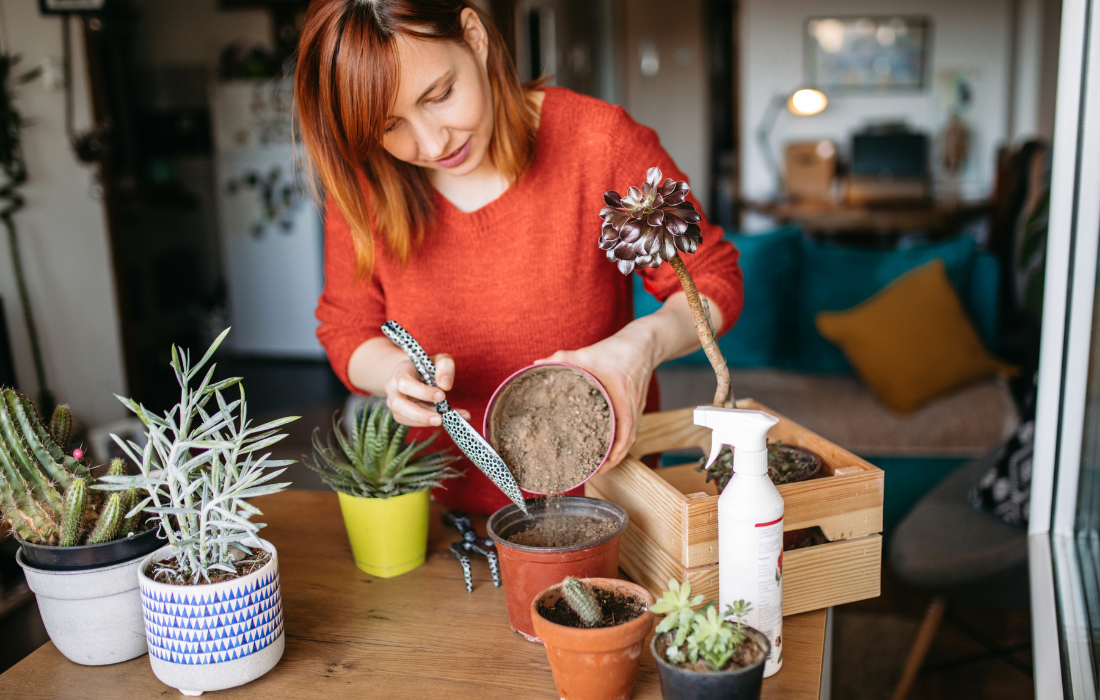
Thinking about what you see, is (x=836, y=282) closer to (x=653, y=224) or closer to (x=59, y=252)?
(x=653, y=224)

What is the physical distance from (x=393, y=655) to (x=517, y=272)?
0.56 meters

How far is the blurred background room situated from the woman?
16 centimetres

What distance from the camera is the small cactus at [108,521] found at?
2.63ft

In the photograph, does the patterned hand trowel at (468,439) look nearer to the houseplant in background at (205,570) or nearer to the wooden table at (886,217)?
the houseplant in background at (205,570)

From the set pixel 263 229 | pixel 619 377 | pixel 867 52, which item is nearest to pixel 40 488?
pixel 619 377

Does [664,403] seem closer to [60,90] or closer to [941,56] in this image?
[60,90]

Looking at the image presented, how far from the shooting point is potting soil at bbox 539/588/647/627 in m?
0.73

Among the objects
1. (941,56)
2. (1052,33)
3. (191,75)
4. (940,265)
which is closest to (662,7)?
(941,56)

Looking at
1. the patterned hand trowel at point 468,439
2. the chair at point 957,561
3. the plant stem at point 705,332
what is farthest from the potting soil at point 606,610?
the chair at point 957,561

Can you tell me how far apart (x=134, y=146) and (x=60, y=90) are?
1783 millimetres

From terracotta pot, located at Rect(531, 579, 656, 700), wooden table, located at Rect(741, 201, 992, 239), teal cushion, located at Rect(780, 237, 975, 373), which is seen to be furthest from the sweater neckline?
wooden table, located at Rect(741, 201, 992, 239)

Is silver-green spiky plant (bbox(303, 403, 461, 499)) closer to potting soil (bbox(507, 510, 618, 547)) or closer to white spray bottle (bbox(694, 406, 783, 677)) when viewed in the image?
potting soil (bbox(507, 510, 618, 547))

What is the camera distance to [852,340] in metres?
2.88

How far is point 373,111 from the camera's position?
98 centimetres
